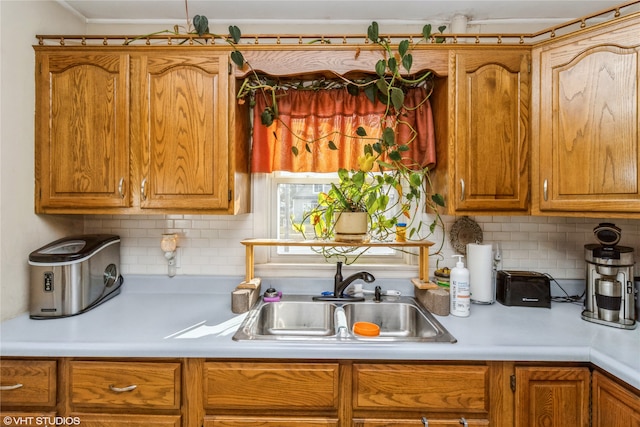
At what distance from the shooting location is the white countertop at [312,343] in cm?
121

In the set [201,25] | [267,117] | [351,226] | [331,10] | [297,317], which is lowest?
[297,317]

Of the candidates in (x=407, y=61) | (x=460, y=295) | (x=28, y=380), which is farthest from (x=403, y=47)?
(x=28, y=380)

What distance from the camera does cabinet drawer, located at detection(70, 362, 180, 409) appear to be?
125cm

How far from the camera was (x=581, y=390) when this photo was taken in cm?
121

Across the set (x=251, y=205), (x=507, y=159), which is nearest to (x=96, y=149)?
(x=251, y=205)

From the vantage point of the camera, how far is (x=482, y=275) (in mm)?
1753

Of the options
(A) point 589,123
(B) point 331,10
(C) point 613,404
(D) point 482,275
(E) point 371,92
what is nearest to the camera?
(C) point 613,404

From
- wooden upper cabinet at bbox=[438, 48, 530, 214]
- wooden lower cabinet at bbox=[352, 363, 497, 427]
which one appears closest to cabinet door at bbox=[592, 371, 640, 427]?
wooden lower cabinet at bbox=[352, 363, 497, 427]

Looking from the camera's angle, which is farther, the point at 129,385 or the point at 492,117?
the point at 492,117

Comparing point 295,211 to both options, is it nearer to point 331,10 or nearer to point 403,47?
point 403,47

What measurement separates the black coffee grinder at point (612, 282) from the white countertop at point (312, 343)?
55 mm

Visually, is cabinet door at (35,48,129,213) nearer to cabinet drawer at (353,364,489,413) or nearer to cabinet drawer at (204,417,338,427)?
cabinet drawer at (204,417,338,427)

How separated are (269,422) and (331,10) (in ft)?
6.77

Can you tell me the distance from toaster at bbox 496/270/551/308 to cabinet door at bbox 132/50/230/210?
1.54m
